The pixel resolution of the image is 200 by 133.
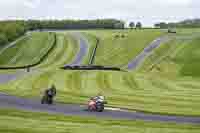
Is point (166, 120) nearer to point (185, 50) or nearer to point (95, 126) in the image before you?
point (95, 126)

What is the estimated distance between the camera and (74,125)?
111 feet

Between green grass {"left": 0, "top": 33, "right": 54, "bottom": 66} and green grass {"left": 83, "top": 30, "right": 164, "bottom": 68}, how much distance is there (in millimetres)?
15661

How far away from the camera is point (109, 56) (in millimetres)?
115375

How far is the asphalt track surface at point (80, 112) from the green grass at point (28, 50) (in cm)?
6763

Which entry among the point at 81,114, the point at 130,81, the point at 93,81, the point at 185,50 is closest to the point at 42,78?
the point at 93,81

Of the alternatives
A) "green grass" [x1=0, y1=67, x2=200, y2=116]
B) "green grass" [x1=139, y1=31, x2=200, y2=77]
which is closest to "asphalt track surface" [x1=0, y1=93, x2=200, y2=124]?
"green grass" [x1=0, y1=67, x2=200, y2=116]

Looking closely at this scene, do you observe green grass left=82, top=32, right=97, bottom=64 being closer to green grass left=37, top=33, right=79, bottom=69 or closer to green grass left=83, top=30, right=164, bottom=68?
green grass left=83, top=30, right=164, bottom=68

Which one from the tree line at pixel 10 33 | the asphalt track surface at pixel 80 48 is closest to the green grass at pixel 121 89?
the asphalt track surface at pixel 80 48

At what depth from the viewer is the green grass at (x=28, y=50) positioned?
12106 centimetres

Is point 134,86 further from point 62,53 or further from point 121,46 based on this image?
point 62,53

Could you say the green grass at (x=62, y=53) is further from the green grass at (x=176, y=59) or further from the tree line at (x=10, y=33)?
the green grass at (x=176, y=59)

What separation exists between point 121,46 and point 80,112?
3322 inches

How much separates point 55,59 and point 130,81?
1951 inches

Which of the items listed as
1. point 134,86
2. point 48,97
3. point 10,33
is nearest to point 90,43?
point 10,33
